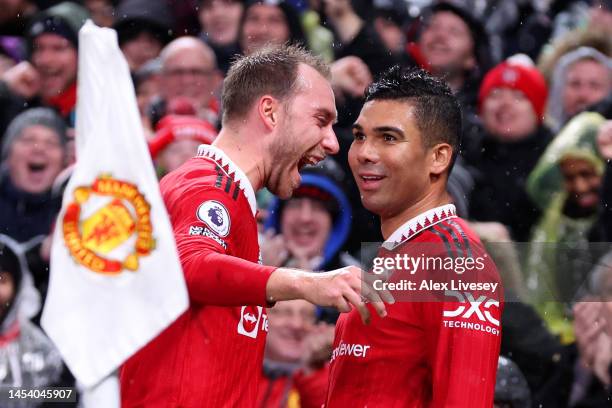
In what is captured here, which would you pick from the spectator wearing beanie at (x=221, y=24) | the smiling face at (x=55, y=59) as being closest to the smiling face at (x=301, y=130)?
the spectator wearing beanie at (x=221, y=24)

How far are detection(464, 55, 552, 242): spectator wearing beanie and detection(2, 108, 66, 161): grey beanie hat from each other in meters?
2.40

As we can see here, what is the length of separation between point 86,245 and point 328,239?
283 centimetres

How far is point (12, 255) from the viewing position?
625cm

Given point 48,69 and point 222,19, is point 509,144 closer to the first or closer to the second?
point 222,19

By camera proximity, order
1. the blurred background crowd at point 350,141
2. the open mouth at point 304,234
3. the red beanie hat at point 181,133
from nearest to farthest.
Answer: the blurred background crowd at point 350,141
the open mouth at point 304,234
the red beanie hat at point 181,133

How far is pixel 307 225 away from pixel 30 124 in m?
1.79

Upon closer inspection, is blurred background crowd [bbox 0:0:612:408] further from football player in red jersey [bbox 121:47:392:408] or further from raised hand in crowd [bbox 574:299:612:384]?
football player in red jersey [bbox 121:47:392:408]

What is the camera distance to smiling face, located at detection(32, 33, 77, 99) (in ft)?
23.4

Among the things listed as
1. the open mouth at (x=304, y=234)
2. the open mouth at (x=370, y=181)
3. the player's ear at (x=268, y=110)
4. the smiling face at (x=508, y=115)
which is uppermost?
the smiling face at (x=508, y=115)

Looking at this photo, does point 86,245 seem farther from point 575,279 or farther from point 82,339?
point 575,279

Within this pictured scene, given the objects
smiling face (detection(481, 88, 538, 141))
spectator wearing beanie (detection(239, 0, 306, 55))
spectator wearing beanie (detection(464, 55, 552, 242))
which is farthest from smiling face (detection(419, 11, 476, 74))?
spectator wearing beanie (detection(239, 0, 306, 55))

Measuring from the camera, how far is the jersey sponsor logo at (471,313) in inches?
147

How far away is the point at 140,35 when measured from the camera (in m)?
7.37

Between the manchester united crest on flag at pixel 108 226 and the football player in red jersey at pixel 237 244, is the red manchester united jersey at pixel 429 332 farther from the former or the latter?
the manchester united crest on flag at pixel 108 226
